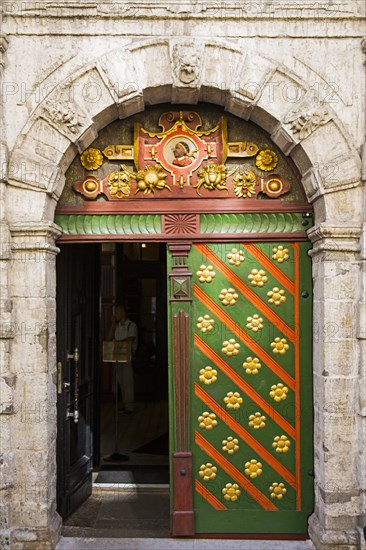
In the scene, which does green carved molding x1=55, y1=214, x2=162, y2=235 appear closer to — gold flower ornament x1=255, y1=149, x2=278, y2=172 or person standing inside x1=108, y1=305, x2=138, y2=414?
Result: gold flower ornament x1=255, y1=149, x2=278, y2=172

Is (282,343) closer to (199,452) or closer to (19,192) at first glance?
(199,452)

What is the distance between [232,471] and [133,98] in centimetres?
263

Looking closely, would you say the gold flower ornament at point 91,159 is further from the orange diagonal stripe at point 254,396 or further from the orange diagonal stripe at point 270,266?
the orange diagonal stripe at point 254,396

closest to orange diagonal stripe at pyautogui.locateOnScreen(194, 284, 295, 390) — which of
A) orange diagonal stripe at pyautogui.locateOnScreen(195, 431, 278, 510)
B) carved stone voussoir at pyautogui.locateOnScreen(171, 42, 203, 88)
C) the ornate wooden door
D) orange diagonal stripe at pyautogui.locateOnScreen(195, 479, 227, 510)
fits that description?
the ornate wooden door

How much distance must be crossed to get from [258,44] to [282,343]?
6.61 feet

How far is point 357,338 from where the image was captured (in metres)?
3.77

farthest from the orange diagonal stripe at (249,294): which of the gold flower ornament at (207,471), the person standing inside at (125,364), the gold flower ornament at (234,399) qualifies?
the person standing inside at (125,364)

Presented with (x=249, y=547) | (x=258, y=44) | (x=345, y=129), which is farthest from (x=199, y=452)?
(x=258, y=44)

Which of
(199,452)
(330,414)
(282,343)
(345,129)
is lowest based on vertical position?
(199,452)

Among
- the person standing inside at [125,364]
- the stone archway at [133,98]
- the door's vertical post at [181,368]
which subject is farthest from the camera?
the person standing inside at [125,364]

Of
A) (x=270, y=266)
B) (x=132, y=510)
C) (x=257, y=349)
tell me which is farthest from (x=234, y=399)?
(x=132, y=510)

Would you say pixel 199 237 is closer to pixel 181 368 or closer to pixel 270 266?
pixel 270 266

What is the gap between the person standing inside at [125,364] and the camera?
7855mm

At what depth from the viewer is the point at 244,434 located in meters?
4.09
